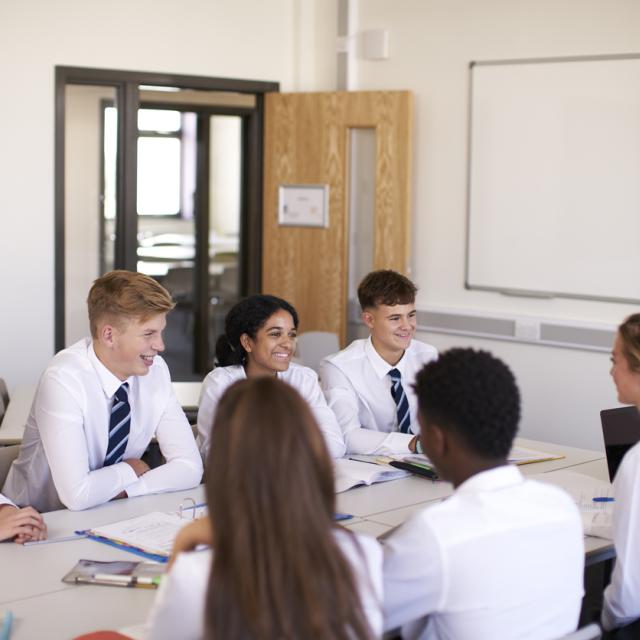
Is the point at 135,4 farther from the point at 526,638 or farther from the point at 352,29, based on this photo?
the point at 526,638

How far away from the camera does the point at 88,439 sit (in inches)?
127

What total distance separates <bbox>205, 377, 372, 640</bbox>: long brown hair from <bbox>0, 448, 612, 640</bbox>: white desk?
0.69 meters

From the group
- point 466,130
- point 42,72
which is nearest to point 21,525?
point 42,72

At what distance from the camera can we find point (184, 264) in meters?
9.09

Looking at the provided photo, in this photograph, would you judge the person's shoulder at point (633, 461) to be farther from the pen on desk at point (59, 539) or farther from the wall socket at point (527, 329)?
the wall socket at point (527, 329)

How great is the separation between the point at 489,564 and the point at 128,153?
5.05 metres

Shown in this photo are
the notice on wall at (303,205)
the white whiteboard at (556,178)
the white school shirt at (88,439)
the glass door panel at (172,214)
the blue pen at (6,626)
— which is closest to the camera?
the blue pen at (6,626)

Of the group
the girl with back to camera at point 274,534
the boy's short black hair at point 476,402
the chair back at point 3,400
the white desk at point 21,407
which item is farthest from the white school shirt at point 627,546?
the chair back at point 3,400

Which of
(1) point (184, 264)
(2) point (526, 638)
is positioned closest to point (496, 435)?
(2) point (526, 638)

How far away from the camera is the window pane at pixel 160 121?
834 cm

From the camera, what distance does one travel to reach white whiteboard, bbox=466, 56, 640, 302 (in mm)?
5590

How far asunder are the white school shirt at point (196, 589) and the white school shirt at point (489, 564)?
125 mm

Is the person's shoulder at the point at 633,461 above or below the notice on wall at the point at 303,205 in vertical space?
below

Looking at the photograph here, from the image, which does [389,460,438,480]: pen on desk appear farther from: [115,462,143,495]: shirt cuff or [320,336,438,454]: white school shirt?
[115,462,143,495]: shirt cuff
